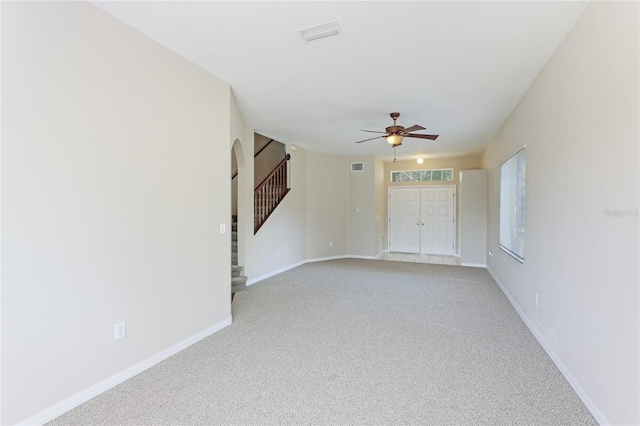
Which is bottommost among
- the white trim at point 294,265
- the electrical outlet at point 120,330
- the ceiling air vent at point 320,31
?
the white trim at point 294,265

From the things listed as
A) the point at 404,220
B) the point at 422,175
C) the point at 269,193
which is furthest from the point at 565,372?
the point at 422,175

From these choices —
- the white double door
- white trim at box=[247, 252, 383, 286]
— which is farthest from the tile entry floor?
white trim at box=[247, 252, 383, 286]

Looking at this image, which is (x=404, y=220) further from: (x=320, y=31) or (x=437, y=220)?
(x=320, y=31)

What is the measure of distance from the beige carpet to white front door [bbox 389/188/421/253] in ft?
14.9

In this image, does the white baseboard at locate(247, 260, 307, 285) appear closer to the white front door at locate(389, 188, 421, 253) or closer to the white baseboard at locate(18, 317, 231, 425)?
the white baseboard at locate(18, 317, 231, 425)

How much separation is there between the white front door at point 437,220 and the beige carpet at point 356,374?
4.30 meters

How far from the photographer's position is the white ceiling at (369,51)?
2.14 m

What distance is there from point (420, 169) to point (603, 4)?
6.69m

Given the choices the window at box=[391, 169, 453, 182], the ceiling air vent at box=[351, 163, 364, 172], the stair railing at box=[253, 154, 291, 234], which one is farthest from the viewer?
the window at box=[391, 169, 453, 182]

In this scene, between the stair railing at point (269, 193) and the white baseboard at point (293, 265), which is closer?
the white baseboard at point (293, 265)

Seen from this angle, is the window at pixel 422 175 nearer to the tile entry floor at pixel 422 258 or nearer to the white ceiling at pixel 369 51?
the tile entry floor at pixel 422 258

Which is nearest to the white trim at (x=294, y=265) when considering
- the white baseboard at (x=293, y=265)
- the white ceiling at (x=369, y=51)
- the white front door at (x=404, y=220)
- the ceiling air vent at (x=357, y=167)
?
the white baseboard at (x=293, y=265)

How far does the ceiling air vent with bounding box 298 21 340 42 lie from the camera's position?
7.63ft

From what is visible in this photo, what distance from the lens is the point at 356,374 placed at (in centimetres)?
243
